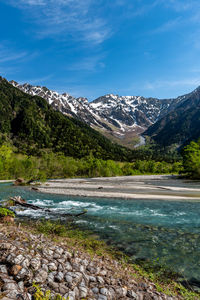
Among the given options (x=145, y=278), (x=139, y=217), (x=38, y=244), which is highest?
(x=38, y=244)

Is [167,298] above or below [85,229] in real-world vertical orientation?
above

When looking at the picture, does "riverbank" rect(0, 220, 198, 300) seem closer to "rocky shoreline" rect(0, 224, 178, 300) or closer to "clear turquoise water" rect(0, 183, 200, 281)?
"rocky shoreline" rect(0, 224, 178, 300)

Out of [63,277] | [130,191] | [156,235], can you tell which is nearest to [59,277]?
[63,277]

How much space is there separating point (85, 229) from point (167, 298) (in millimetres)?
9931

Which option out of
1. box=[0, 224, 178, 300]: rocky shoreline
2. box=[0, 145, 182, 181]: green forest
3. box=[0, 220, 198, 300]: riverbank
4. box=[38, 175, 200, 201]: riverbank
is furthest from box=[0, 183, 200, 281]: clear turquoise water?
box=[0, 145, 182, 181]: green forest

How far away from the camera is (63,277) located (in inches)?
256

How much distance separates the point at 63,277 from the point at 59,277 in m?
0.18

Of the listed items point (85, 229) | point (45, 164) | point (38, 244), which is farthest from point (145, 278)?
point (45, 164)

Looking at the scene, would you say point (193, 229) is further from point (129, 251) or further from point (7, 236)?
point (7, 236)

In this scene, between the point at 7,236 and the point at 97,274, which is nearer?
the point at 97,274

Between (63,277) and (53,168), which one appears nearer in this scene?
(63,277)

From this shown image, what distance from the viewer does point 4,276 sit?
5.80 meters

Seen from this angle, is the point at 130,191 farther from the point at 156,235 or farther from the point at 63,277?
the point at 63,277

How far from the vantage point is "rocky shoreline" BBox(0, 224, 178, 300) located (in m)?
5.72
